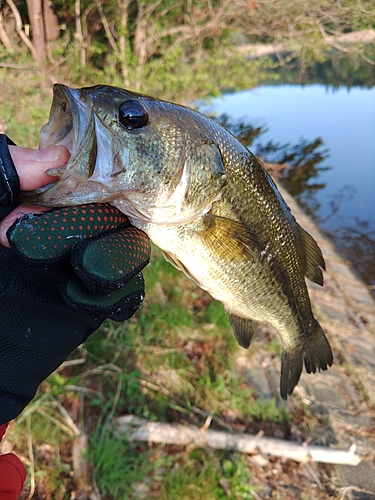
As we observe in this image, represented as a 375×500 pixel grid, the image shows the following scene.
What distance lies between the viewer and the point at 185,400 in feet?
10.5

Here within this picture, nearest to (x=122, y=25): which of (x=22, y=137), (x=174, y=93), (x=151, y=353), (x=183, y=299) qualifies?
(x=174, y=93)

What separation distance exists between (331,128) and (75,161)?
1732cm

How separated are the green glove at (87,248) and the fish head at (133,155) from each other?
67 mm

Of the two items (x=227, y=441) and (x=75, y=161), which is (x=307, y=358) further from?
(x=75, y=161)

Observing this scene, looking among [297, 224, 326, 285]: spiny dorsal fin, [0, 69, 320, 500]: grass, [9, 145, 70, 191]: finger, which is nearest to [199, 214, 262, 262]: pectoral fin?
[297, 224, 326, 285]: spiny dorsal fin

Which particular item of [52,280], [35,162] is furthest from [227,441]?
[35,162]

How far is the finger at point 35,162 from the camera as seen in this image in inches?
52.6

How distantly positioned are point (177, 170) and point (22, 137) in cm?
424

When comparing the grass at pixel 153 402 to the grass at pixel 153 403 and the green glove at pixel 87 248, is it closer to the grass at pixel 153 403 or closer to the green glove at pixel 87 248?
the grass at pixel 153 403

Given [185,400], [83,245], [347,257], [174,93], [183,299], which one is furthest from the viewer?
[174,93]

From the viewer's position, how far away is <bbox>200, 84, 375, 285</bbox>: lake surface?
34.4 feet

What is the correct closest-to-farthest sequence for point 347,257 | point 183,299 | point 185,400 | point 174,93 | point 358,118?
point 185,400
point 183,299
point 347,257
point 174,93
point 358,118

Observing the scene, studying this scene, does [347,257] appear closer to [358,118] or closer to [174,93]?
[174,93]

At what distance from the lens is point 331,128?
645 inches
